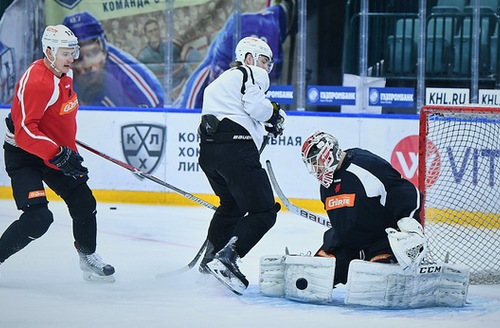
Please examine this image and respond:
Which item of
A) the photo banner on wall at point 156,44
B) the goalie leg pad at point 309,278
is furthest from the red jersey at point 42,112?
the photo banner on wall at point 156,44

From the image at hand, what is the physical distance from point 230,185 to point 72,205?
2.43 feet

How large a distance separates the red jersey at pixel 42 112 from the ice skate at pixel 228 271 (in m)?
0.84

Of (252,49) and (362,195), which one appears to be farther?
(252,49)

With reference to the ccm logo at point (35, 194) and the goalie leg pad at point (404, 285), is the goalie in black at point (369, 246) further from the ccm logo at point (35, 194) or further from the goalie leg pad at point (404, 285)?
the ccm logo at point (35, 194)

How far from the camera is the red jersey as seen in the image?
3469 mm

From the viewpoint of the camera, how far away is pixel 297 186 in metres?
6.36

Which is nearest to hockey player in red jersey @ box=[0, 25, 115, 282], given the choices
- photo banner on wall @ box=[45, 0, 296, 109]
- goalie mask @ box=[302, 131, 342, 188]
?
goalie mask @ box=[302, 131, 342, 188]

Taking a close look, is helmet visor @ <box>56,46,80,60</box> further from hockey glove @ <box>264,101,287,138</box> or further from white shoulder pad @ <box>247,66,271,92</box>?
hockey glove @ <box>264,101,287,138</box>

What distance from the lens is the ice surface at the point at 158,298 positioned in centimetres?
293

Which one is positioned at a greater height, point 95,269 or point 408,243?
point 408,243

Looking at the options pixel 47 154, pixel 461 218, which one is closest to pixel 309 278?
pixel 47 154

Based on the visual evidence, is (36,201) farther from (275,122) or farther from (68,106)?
(275,122)

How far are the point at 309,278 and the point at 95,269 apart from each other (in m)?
1.09

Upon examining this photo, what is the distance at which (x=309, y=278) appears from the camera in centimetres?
320
